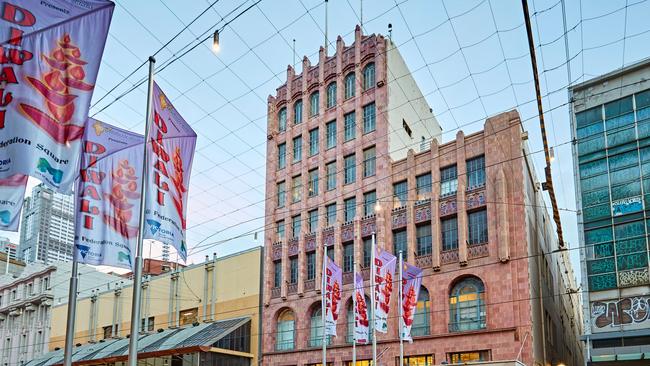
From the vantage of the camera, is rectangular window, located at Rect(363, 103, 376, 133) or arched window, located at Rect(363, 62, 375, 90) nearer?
rectangular window, located at Rect(363, 103, 376, 133)

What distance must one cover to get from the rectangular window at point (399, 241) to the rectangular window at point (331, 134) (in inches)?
362

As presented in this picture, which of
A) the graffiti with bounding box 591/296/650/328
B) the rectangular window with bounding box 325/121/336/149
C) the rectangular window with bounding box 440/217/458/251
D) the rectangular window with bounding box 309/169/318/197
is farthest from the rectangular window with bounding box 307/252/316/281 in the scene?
the graffiti with bounding box 591/296/650/328

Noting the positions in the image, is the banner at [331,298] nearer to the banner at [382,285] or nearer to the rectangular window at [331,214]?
the banner at [382,285]

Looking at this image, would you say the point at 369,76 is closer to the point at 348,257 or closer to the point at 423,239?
the point at 348,257

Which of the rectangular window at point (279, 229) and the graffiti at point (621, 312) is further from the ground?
the rectangular window at point (279, 229)

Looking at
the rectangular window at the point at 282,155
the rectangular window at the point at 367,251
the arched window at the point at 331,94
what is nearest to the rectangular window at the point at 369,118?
the arched window at the point at 331,94

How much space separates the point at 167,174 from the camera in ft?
54.1

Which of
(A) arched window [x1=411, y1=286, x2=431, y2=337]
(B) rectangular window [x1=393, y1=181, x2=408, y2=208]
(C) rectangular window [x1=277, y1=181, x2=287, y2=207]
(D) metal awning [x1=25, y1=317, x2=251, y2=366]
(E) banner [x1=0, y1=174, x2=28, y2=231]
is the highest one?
(C) rectangular window [x1=277, y1=181, x2=287, y2=207]

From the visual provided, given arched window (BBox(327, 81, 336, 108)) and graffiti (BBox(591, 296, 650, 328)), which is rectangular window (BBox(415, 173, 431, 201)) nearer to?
arched window (BBox(327, 81, 336, 108))

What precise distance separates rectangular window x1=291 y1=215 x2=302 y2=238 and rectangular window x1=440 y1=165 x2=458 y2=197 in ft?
39.6

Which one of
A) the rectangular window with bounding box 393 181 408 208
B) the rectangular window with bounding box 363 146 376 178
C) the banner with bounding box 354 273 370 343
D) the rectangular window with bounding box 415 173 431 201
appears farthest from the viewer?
the rectangular window with bounding box 363 146 376 178

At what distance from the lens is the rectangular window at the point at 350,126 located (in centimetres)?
4484

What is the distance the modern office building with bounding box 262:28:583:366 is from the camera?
3428cm

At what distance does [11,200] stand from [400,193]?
3039cm
